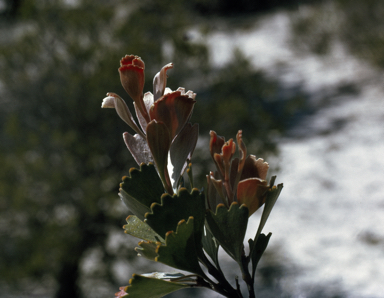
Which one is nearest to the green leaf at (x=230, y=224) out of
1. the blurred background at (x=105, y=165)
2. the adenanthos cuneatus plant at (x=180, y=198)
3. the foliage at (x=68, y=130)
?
the adenanthos cuneatus plant at (x=180, y=198)

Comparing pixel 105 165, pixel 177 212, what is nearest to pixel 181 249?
pixel 177 212

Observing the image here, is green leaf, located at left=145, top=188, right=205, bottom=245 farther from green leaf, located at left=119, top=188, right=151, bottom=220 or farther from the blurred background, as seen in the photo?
the blurred background

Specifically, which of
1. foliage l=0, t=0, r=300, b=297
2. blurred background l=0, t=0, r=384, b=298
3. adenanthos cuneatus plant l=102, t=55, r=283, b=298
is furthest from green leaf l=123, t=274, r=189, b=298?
foliage l=0, t=0, r=300, b=297

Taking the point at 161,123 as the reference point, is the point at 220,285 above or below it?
below

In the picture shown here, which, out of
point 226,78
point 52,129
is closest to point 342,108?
point 226,78

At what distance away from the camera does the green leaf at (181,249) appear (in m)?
0.35

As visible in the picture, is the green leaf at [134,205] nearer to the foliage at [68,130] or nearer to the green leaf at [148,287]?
the green leaf at [148,287]

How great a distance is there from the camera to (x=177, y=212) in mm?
368

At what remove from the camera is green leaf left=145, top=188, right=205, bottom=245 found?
363 millimetres

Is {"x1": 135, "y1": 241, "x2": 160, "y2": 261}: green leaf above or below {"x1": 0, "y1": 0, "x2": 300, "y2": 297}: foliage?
below

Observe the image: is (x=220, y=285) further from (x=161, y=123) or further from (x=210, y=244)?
(x=161, y=123)

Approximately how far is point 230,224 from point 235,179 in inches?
2.3

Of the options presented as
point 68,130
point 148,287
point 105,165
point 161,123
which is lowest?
point 148,287

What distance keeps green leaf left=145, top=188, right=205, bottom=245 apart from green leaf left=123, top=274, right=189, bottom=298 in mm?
43
